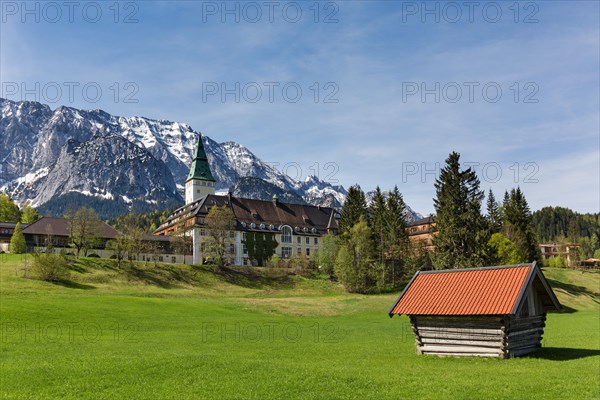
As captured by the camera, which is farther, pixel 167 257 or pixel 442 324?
pixel 167 257

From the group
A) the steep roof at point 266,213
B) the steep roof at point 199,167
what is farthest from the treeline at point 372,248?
the steep roof at point 199,167

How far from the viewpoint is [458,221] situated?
7788cm

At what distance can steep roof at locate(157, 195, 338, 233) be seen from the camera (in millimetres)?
128625

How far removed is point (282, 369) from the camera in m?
22.8

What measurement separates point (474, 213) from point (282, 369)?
63.4 meters

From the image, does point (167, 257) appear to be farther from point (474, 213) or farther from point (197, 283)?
point (474, 213)

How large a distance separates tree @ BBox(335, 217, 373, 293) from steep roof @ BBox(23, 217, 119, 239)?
4835cm

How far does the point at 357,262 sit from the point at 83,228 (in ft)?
164

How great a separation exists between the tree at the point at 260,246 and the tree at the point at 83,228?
124ft

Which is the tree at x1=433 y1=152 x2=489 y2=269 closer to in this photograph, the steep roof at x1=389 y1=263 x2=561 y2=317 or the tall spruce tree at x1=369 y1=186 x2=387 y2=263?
the tall spruce tree at x1=369 y1=186 x2=387 y2=263

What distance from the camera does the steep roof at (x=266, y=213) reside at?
12862 cm

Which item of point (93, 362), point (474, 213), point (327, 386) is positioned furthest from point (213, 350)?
point (474, 213)

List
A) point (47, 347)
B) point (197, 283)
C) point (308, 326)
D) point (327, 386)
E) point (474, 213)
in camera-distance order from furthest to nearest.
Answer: point (197, 283) → point (474, 213) → point (308, 326) → point (47, 347) → point (327, 386)

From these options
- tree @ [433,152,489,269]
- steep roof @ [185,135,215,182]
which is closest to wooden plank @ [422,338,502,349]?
tree @ [433,152,489,269]
